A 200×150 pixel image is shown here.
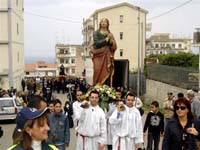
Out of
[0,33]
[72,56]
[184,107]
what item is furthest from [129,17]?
[184,107]

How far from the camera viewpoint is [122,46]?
74.8 metres

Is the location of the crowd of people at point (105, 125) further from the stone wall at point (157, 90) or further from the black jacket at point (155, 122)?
the stone wall at point (157, 90)

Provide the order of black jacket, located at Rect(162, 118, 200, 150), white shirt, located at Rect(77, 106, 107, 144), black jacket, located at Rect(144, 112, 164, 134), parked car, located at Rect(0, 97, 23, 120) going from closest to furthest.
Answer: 1. black jacket, located at Rect(162, 118, 200, 150)
2. white shirt, located at Rect(77, 106, 107, 144)
3. black jacket, located at Rect(144, 112, 164, 134)
4. parked car, located at Rect(0, 97, 23, 120)

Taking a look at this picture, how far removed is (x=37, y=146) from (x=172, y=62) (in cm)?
5218

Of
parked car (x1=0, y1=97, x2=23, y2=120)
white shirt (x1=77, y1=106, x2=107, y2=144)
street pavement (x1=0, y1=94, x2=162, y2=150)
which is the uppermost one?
white shirt (x1=77, y1=106, x2=107, y2=144)

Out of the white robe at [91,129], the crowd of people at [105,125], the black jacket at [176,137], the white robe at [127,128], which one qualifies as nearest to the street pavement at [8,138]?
the crowd of people at [105,125]

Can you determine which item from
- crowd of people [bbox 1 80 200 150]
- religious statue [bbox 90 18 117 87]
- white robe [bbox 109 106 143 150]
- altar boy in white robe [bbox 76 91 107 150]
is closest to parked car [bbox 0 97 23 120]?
religious statue [bbox 90 18 117 87]

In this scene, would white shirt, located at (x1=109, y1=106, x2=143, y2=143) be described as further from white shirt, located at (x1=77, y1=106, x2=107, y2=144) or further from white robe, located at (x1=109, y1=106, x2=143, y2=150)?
white shirt, located at (x1=77, y1=106, x2=107, y2=144)

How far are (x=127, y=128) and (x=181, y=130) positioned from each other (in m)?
4.09

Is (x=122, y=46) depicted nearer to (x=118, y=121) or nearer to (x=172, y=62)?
(x=172, y=62)

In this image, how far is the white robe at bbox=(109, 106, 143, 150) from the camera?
415 inches

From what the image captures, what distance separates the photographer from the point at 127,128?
417 inches

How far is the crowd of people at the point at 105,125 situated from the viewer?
3.95 metres

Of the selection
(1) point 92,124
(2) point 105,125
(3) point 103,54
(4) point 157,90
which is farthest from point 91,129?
(4) point 157,90
